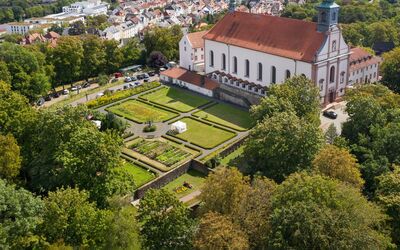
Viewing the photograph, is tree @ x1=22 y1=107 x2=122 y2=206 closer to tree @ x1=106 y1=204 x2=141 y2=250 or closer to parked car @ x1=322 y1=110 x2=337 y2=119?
tree @ x1=106 y1=204 x2=141 y2=250

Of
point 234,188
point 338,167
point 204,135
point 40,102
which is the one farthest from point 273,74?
point 234,188

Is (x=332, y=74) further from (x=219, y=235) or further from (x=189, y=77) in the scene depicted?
(x=219, y=235)

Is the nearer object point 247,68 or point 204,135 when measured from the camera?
point 204,135

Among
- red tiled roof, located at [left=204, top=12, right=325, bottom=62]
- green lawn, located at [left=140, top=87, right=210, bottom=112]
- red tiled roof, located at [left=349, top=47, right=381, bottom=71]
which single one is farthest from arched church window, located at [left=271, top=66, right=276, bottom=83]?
red tiled roof, located at [left=349, top=47, right=381, bottom=71]

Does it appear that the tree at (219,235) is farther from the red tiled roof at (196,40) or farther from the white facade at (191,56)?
the red tiled roof at (196,40)

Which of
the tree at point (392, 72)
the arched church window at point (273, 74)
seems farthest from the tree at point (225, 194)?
the tree at point (392, 72)
